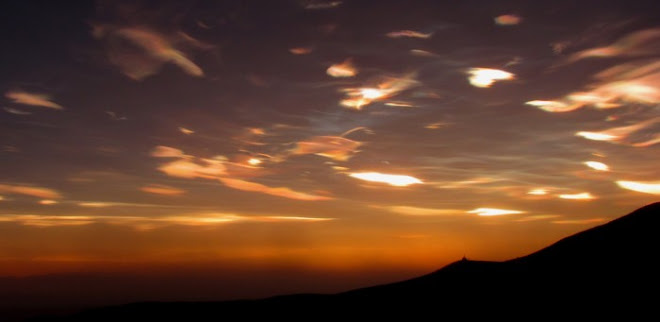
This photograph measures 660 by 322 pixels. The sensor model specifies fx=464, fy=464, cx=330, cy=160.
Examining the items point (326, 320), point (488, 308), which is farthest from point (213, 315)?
point (488, 308)

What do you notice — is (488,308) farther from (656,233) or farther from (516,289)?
(656,233)

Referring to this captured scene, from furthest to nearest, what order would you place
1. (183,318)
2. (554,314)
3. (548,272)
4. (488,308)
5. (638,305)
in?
1. (183,318)
2. (548,272)
3. (488,308)
4. (554,314)
5. (638,305)

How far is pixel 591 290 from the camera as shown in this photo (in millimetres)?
39562

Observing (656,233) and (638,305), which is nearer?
(638,305)

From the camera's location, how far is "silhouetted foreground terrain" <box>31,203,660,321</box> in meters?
38.1

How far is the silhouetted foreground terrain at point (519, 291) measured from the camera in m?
38.1

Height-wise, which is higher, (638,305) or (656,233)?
(656,233)

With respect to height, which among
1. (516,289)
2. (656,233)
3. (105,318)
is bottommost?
(105,318)

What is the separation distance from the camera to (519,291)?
43875mm

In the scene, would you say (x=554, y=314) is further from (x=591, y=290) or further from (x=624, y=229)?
(x=624, y=229)

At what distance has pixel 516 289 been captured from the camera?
146 feet

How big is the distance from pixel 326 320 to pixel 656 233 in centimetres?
3364

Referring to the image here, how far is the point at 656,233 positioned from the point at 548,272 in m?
10.2

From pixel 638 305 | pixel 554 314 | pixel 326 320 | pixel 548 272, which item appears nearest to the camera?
pixel 638 305
